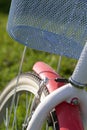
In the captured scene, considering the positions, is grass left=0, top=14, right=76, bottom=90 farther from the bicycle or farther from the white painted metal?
the white painted metal

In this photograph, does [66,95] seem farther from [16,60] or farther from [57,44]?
[16,60]

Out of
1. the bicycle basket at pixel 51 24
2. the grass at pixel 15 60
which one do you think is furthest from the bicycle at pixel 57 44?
the grass at pixel 15 60

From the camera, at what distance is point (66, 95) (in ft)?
5.74

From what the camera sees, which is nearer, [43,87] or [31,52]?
[43,87]

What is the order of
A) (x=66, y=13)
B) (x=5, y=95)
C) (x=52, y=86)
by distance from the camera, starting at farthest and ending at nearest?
(x=5, y=95), (x=52, y=86), (x=66, y=13)

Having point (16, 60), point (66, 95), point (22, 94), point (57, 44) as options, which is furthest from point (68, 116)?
point (16, 60)

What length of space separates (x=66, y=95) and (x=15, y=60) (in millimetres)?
2634

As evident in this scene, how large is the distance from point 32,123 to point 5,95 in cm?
57

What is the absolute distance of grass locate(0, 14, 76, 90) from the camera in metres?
3.98

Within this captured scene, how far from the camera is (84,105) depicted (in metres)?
1.78

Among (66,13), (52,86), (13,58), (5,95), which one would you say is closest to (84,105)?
(52,86)

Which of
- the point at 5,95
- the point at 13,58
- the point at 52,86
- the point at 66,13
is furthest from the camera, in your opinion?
the point at 13,58

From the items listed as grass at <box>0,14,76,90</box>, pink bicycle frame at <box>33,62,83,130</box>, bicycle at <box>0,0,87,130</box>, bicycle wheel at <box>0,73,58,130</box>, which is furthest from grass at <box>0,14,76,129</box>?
pink bicycle frame at <box>33,62,83,130</box>

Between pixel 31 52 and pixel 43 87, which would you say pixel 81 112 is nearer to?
pixel 43 87
